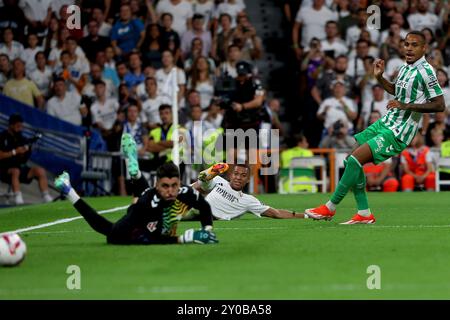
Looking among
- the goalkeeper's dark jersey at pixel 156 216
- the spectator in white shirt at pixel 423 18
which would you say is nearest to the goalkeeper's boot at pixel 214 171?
the goalkeeper's dark jersey at pixel 156 216

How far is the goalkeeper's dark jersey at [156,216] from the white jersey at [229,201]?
329 cm

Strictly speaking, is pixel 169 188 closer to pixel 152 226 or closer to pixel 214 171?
pixel 152 226

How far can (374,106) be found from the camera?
24938 mm

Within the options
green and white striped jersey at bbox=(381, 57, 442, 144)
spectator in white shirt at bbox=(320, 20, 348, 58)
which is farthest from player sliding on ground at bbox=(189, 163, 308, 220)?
spectator in white shirt at bbox=(320, 20, 348, 58)

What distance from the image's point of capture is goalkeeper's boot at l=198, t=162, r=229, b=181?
13.8m

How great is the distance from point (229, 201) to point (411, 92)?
9.59 feet

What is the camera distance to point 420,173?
2477 cm

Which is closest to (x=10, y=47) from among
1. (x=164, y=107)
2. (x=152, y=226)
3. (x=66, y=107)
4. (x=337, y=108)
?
(x=66, y=107)

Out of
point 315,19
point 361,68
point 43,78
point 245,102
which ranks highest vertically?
point 315,19

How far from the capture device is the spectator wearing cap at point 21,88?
2469 centimetres

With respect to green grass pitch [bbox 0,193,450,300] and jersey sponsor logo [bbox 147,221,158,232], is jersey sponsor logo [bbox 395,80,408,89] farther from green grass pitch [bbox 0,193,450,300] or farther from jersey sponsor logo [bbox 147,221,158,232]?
jersey sponsor logo [bbox 147,221,158,232]

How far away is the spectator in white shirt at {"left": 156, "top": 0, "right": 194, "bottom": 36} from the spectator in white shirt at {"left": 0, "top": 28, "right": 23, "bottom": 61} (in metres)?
3.45
